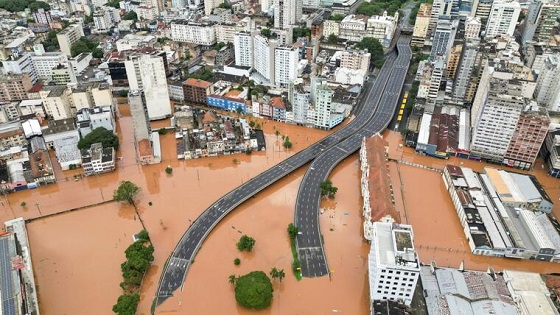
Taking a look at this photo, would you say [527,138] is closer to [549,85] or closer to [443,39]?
[549,85]

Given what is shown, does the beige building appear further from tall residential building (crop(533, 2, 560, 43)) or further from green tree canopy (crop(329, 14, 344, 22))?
tall residential building (crop(533, 2, 560, 43))

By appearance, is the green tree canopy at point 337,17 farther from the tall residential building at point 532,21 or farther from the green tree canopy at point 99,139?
the green tree canopy at point 99,139

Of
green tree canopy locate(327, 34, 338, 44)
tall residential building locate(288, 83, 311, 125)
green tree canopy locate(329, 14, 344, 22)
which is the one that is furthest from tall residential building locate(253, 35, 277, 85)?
green tree canopy locate(329, 14, 344, 22)

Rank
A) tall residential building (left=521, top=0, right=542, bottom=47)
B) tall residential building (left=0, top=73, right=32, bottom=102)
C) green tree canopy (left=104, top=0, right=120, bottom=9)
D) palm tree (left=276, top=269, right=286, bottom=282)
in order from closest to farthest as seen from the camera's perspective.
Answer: palm tree (left=276, top=269, right=286, bottom=282)
tall residential building (left=0, top=73, right=32, bottom=102)
tall residential building (left=521, top=0, right=542, bottom=47)
green tree canopy (left=104, top=0, right=120, bottom=9)

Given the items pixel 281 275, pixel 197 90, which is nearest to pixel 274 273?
pixel 281 275

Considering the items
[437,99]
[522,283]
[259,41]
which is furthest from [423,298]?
[259,41]

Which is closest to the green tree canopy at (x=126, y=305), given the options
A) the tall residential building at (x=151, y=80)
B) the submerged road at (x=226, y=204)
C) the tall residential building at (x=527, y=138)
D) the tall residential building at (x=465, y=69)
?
the submerged road at (x=226, y=204)
